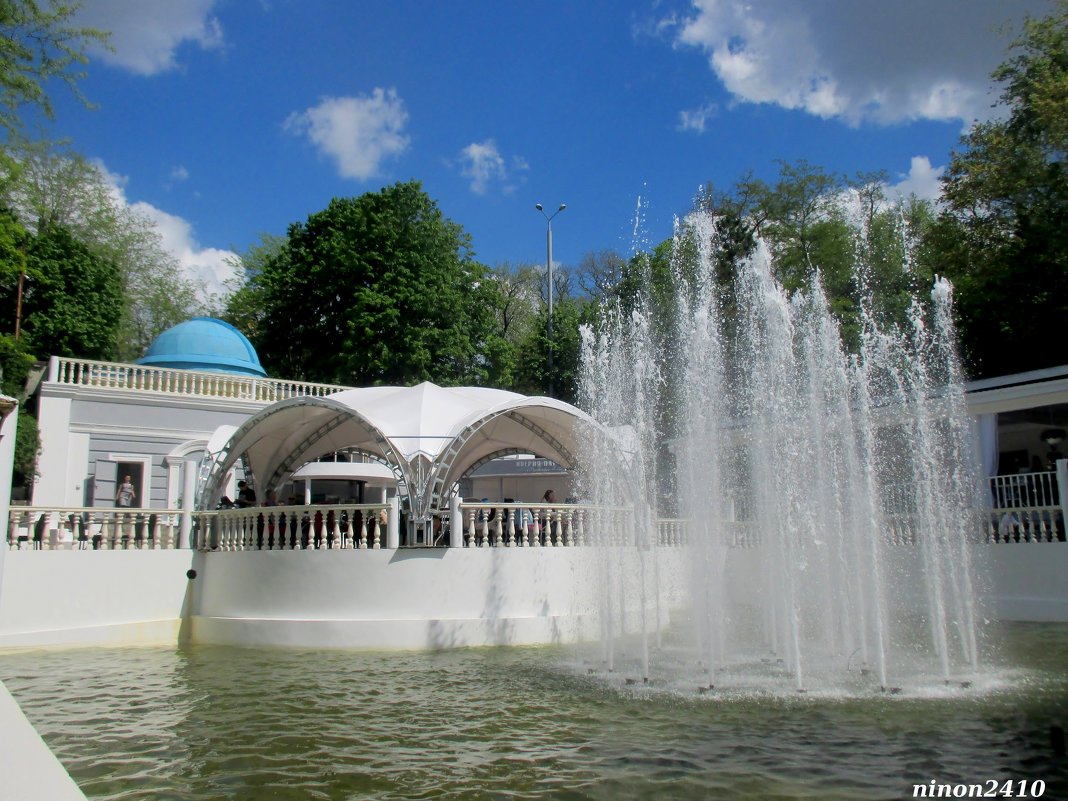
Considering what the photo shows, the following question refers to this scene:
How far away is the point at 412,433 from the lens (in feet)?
52.2

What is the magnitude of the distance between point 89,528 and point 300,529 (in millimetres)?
3705

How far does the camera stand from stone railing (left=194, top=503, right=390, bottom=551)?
45.2 feet

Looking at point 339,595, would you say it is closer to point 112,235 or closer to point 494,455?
point 494,455

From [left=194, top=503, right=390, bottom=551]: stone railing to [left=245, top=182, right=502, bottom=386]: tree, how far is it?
1408 cm

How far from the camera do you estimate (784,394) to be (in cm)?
1170

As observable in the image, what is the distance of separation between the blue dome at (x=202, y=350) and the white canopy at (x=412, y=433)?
6.86m

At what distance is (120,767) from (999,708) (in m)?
7.37

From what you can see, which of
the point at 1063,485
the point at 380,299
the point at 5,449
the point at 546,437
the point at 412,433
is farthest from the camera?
the point at 380,299

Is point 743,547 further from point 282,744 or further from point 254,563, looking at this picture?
point 282,744

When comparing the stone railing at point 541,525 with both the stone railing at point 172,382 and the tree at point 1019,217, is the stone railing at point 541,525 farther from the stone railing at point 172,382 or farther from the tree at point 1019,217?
the tree at point 1019,217

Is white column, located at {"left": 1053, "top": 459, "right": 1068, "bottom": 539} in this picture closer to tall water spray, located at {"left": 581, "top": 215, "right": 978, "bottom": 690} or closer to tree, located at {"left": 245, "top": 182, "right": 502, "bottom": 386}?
tall water spray, located at {"left": 581, "top": 215, "right": 978, "bottom": 690}

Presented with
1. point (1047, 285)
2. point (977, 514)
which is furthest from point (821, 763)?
point (1047, 285)

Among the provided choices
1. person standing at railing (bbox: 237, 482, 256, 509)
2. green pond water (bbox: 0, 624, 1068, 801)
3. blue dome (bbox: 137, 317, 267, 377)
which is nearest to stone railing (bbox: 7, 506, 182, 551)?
person standing at railing (bbox: 237, 482, 256, 509)

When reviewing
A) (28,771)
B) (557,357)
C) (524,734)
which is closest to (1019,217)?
(557,357)
